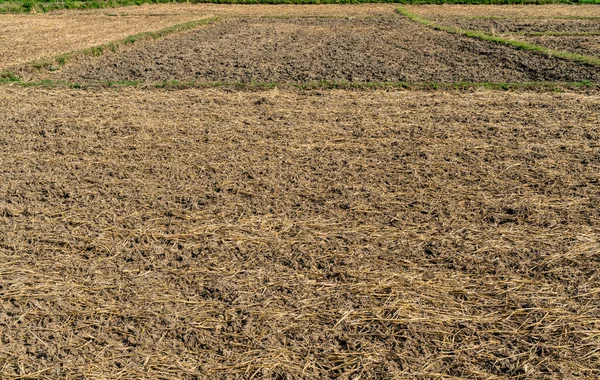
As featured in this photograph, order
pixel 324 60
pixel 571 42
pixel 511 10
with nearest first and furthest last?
1. pixel 324 60
2. pixel 571 42
3. pixel 511 10

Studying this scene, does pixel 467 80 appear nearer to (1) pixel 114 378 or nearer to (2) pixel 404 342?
(2) pixel 404 342

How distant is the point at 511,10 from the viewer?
24.0 m

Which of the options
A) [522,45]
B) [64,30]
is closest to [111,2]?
[64,30]

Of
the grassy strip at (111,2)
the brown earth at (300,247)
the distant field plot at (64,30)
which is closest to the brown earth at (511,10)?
the grassy strip at (111,2)

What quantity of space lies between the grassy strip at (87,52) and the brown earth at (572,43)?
10096 millimetres

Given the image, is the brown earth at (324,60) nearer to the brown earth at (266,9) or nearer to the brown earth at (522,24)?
the brown earth at (522,24)

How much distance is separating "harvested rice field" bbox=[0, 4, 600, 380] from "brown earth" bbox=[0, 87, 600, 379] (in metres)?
0.02

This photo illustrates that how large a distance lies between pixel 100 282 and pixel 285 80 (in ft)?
21.6

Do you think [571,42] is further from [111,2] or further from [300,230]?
[111,2]

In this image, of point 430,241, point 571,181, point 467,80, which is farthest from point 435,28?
point 430,241

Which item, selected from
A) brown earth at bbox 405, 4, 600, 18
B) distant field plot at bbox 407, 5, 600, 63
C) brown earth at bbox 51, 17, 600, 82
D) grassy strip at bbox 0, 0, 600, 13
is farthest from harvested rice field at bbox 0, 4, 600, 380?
grassy strip at bbox 0, 0, 600, 13

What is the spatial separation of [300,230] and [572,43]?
13.0m

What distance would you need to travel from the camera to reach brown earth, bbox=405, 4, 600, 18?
72.3 feet

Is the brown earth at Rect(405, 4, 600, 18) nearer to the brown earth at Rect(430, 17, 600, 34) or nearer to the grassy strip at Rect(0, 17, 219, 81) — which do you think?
the brown earth at Rect(430, 17, 600, 34)
